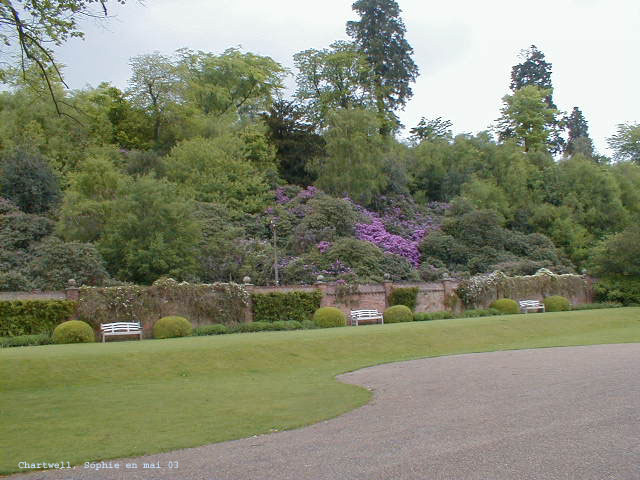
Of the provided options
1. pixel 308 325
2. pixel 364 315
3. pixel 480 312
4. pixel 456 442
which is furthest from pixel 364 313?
pixel 456 442

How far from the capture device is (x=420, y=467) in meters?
5.75

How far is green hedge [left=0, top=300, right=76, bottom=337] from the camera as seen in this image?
19828 millimetres

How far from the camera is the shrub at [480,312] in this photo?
96.5 ft

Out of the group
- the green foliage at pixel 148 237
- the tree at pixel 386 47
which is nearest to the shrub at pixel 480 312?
the green foliage at pixel 148 237

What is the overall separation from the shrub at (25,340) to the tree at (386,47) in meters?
39.0

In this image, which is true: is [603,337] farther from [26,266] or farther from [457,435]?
[26,266]

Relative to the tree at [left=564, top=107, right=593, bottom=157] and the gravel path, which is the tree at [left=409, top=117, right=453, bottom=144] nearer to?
the tree at [left=564, top=107, right=593, bottom=157]

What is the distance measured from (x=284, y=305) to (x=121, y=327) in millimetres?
7025

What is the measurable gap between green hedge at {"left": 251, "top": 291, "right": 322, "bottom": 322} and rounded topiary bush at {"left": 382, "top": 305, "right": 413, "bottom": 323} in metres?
3.28

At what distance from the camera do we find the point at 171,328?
21469mm

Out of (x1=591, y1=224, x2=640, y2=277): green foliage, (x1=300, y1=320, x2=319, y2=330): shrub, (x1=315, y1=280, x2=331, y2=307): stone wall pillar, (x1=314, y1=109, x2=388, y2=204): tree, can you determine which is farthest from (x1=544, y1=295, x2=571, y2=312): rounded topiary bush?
(x1=314, y1=109, x2=388, y2=204): tree

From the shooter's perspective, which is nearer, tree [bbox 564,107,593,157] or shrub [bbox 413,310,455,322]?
shrub [bbox 413,310,455,322]

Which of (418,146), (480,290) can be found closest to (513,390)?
(480,290)

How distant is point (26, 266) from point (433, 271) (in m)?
22.3
